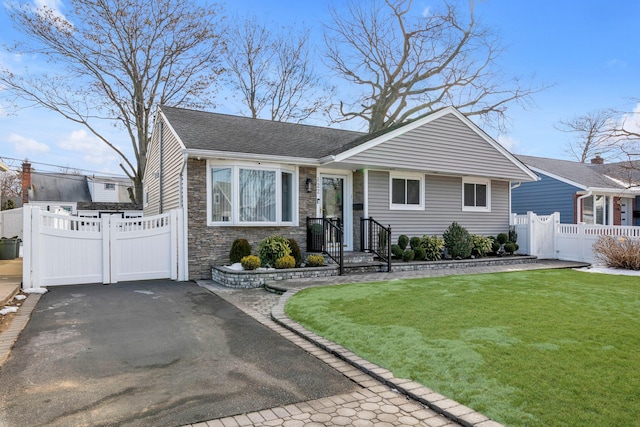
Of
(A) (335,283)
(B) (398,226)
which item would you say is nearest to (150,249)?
(A) (335,283)

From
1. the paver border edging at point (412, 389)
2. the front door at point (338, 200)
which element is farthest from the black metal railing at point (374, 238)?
the paver border edging at point (412, 389)

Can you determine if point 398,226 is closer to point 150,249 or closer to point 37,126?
point 150,249

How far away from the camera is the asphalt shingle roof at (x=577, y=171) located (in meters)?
19.4

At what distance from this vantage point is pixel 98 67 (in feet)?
70.8

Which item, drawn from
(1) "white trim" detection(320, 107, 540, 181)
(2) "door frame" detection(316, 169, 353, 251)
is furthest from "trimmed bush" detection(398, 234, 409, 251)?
(1) "white trim" detection(320, 107, 540, 181)

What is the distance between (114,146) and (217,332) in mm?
22594

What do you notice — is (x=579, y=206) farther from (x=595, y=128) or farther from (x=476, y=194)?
(x=476, y=194)

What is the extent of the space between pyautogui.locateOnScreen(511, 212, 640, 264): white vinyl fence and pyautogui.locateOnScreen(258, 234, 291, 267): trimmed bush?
9.52 metres

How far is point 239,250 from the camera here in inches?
385

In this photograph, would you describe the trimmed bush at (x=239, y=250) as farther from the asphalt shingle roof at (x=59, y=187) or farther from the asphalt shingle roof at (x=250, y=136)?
the asphalt shingle roof at (x=59, y=187)

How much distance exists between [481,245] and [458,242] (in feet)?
4.01

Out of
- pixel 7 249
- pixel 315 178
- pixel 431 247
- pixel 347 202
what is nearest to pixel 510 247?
pixel 431 247

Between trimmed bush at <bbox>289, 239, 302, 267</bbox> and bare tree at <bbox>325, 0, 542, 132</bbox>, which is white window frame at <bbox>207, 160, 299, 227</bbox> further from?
bare tree at <bbox>325, 0, 542, 132</bbox>

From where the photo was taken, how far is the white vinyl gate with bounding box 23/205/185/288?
823cm
